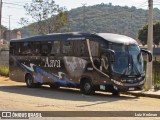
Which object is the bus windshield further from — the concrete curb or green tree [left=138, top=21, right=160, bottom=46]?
green tree [left=138, top=21, right=160, bottom=46]

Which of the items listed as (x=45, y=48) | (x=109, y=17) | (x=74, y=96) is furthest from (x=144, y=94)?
(x=109, y=17)

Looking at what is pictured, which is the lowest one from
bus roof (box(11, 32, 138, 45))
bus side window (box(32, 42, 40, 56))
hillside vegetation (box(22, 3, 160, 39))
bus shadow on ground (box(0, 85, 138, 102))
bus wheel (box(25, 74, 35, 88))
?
bus shadow on ground (box(0, 85, 138, 102))

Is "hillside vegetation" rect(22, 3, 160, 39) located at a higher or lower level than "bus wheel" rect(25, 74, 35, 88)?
higher

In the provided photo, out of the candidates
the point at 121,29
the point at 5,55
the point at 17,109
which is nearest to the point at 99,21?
the point at 121,29

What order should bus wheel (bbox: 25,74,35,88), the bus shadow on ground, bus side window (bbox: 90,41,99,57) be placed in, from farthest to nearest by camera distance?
1. bus wheel (bbox: 25,74,35,88)
2. bus side window (bbox: 90,41,99,57)
3. the bus shadow on ground

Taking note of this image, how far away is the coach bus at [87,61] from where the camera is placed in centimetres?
1923

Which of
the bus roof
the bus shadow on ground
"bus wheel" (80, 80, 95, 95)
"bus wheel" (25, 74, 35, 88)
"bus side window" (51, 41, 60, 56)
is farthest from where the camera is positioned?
"bus wheel" (25, 74, 35, 88)

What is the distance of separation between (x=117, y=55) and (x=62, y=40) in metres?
4.00

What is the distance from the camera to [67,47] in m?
21.7

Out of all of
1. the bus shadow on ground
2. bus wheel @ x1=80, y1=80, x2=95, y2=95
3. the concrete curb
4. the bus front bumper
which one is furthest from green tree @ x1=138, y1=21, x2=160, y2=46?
the bus front bumper

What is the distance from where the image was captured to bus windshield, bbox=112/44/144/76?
19172 mm

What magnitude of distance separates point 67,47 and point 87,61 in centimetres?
191

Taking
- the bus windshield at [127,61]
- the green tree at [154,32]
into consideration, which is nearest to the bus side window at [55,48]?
the bus windshield at [127,61]

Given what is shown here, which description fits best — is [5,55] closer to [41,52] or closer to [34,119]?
[41,52]
